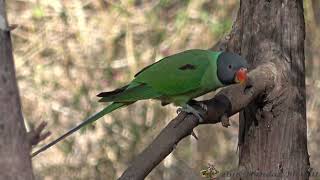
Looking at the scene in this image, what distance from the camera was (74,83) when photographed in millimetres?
5062

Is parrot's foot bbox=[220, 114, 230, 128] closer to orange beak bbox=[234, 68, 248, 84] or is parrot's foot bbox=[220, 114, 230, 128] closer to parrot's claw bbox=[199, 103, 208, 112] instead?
parrot's claw bbox=[199, 103, 208, 112]

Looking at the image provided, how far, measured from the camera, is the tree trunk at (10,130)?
54.7 inches

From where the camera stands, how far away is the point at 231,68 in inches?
97.7

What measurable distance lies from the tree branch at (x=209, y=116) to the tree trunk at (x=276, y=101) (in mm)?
78

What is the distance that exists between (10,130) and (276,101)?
1324 millimetres

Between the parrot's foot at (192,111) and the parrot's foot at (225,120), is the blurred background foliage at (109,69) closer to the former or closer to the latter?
the parrot's foot at (192,111)

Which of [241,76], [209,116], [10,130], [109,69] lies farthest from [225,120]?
[109,69]

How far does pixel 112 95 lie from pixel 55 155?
2.54 m

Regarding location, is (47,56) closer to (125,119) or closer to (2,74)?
(125,119)

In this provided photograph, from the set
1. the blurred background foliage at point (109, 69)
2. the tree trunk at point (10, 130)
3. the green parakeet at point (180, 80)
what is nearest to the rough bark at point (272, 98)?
the green parakeet at point (180, 80)

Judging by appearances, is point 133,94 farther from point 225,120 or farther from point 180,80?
point 225,120

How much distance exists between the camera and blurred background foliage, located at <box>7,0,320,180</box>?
4.76 meters

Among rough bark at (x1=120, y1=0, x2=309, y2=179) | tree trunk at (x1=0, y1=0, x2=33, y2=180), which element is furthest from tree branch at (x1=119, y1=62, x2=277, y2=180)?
tree trunk at (x1=0, y1=0, x2=33, y2=180)

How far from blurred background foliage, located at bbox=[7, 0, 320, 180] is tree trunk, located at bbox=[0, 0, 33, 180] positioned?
3193 mm
